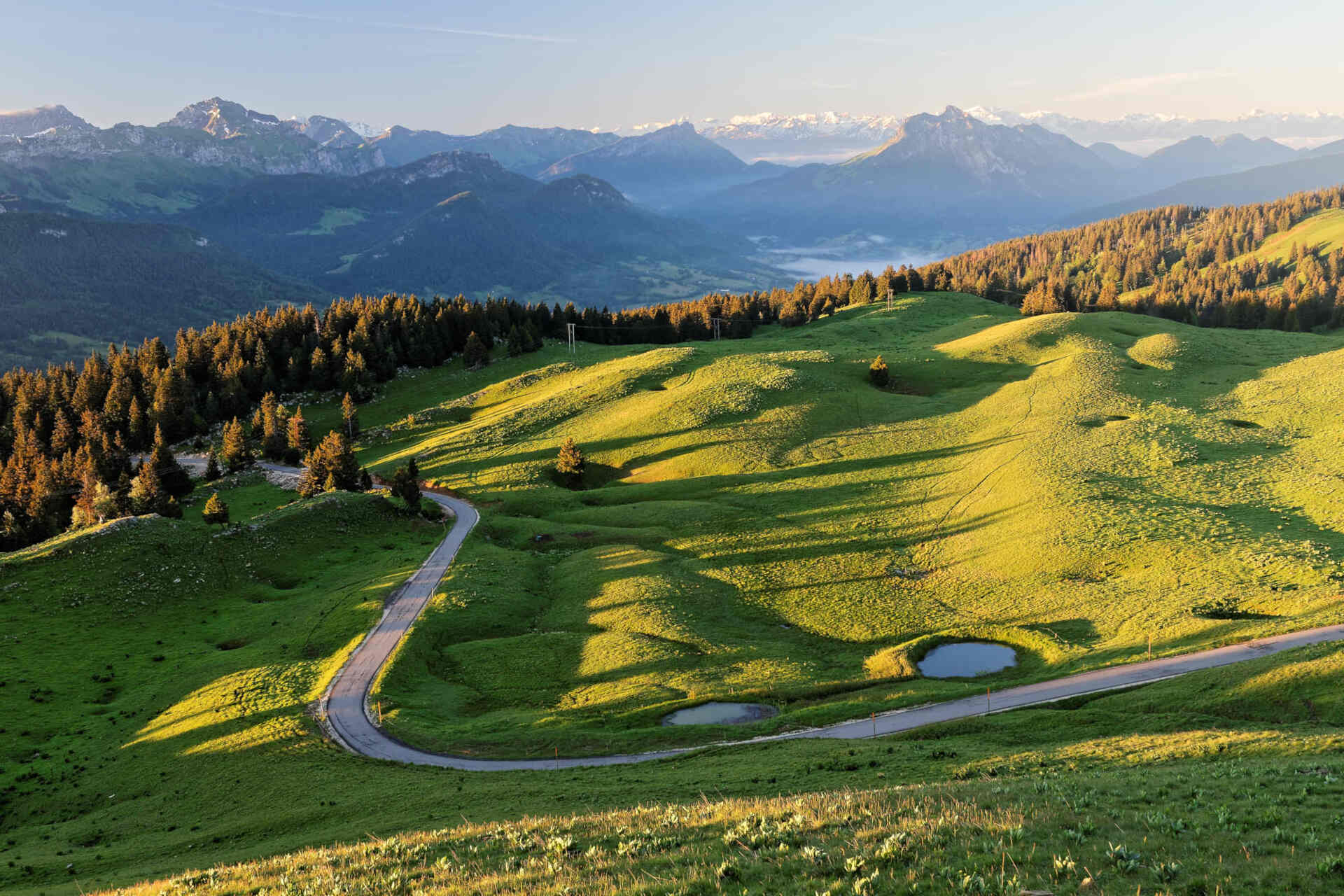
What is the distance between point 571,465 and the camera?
347 feet

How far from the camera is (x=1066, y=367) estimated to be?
405ft

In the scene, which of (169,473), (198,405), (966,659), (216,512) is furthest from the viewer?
(198,405)

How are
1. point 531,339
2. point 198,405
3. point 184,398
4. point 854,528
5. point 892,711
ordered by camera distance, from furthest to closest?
point 531,339 < point 198,405 < point 184,398 < point 854,528 < point 892,711

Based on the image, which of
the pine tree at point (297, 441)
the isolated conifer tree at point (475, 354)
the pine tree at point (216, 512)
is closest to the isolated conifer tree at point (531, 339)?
the isolated conifer tree at point (475, 354)

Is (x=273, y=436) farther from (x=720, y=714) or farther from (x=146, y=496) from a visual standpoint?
(x=720, y=714)

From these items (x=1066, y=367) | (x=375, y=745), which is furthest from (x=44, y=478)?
(x=1066, y=367)

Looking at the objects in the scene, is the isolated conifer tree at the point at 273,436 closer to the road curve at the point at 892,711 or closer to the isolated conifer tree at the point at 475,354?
the isolated conifer tree at the point at 475,354

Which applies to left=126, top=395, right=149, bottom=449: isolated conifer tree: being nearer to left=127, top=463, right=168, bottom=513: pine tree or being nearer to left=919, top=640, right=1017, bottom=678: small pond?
left=127, top=463, right=168, bottom=513: pine tree

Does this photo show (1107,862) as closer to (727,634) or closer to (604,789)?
(604,789)

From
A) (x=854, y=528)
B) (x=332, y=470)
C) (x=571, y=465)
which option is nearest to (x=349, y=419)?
(x=332, y=470)

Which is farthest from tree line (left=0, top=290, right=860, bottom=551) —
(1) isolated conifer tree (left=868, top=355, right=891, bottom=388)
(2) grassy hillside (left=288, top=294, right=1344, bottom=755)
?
(1) isolated conifer tree (left=868, top=355, right=891, bottom=388)

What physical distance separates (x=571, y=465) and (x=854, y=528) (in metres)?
42.2

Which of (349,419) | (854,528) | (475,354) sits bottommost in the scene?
(854,528)

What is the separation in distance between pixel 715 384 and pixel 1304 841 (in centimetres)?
11292
